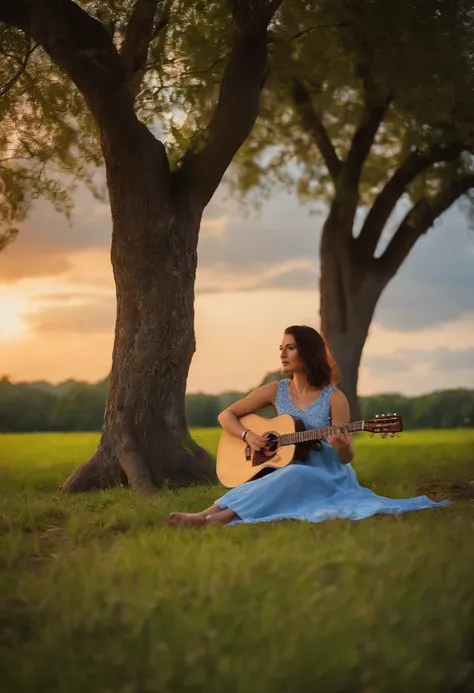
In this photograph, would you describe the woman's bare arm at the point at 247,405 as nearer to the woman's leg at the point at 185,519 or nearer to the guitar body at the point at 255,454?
the guitar body at the point at 255,454

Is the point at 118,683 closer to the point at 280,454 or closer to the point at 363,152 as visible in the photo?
the point at 280,454

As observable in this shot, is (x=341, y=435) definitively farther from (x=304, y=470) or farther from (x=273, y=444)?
(x=273, y=444)

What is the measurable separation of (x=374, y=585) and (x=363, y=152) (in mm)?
13852

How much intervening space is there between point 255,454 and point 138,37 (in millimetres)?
5910

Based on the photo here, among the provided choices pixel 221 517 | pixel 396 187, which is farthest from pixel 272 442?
pixel 396 187

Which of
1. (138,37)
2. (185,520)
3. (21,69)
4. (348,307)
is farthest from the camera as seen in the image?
(348,307)

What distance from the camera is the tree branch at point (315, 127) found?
17.6 meters

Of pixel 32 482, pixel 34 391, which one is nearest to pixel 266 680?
pixel 32 482

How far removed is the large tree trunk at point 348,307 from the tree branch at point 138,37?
6924 mm

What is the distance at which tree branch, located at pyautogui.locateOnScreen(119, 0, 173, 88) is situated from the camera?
10875 millimetres

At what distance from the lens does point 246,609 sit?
3.93 meters

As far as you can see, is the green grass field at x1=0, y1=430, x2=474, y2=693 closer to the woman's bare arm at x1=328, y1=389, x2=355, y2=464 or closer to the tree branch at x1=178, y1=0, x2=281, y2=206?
the woman's bare arm at x1=328, y1=389, x2=355, y2=464

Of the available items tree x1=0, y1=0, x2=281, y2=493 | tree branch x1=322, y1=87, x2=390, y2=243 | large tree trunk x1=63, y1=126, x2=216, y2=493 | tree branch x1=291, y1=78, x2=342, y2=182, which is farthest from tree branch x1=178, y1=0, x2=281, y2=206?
tree branch x1=291, y1=78, x2=342, y2=182

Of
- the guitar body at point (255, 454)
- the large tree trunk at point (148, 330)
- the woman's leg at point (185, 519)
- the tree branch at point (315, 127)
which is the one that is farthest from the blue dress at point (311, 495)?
the tree branch at point (315, 127)
